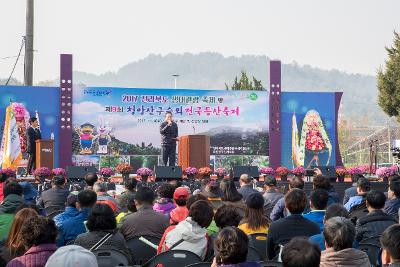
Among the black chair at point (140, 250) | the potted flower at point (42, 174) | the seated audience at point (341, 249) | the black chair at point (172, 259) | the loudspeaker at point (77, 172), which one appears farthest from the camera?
the potted flower at point (42, 174)

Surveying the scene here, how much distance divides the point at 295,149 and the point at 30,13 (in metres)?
11.9

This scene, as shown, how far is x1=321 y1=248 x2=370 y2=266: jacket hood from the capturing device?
16.0ft

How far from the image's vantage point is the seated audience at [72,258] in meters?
3.71

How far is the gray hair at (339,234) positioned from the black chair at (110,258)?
1.54 m

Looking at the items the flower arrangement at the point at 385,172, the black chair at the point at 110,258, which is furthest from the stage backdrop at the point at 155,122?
the black chair at the point at 110,258

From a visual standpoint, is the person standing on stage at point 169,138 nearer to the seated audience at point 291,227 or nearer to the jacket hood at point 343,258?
the seated audience at point 291,227

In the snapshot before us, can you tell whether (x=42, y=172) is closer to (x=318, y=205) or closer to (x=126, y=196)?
(x=126, y=196)

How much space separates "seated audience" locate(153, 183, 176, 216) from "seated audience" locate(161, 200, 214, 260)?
235 cm

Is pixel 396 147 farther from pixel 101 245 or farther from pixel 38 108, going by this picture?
pixel 101 245

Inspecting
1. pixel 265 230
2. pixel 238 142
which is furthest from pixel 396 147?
pixel 265 230

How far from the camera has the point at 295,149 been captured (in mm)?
26047

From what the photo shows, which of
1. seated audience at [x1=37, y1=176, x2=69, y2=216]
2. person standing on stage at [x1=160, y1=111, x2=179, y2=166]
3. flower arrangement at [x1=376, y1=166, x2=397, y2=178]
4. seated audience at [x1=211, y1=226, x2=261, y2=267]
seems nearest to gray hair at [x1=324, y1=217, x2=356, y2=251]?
seated audience at [x1=211, y1=226, x2=261, y2=267]

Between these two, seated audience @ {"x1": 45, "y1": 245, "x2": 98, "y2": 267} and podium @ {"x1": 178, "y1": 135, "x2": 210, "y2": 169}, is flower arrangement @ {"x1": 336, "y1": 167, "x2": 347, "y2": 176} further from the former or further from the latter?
seated audience @ {"x1": 45, "y1": 245, "x2": 98, "y2": 267}

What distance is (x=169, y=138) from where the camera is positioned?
2422 centimetres
